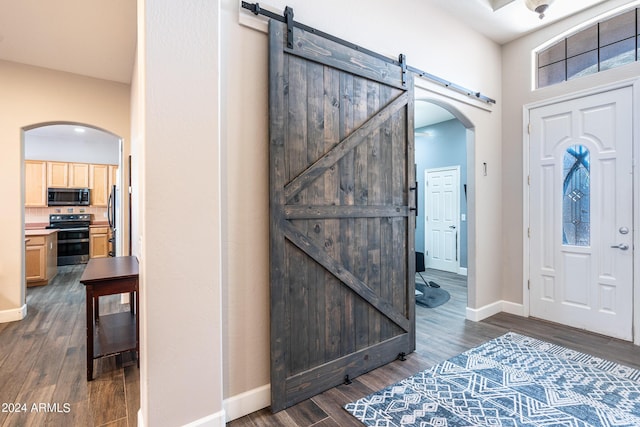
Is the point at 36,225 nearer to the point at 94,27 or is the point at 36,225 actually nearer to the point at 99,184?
the point at 99,184

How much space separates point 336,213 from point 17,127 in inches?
158

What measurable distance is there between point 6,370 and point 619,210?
572 cm

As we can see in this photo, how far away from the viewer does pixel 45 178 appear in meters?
6.80

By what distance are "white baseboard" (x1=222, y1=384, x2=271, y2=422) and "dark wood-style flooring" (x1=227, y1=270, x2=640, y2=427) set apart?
0.04 meters

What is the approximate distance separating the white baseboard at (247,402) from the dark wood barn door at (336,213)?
9 centimetres

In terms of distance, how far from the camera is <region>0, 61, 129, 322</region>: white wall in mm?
3555

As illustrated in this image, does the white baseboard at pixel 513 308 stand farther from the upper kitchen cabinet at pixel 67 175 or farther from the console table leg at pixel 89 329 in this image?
the upper kitchen cabinet at pixel 67 175

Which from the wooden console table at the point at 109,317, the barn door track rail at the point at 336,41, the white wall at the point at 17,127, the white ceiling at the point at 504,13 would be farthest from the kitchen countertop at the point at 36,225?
the white ceiling at the point at 504,13

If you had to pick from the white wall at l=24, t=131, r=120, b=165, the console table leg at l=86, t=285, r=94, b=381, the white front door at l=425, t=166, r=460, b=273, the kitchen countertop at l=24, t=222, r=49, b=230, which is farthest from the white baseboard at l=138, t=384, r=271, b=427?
the kitchen countertop at l=24, t=222, r=49, b=230

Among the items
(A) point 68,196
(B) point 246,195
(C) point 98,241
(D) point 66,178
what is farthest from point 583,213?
(D) point 66,178

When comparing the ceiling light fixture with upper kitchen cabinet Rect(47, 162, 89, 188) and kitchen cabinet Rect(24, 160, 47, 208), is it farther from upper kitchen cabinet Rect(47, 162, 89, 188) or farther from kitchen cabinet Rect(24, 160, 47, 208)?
kitchen cabinet Rect(24, 160, 47, 208)

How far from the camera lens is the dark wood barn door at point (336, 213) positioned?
205 cm

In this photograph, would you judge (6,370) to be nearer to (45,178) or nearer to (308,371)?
(308,371)

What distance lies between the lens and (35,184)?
6.71 metres
